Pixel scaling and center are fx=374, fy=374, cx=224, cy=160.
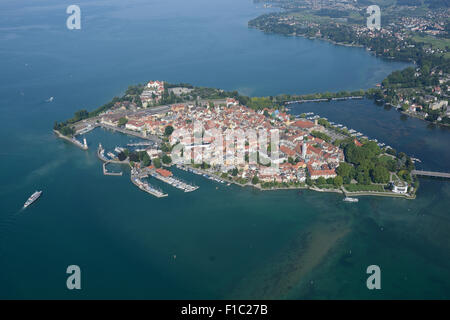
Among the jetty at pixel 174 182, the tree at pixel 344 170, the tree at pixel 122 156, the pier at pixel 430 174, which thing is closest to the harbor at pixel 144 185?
the jetty at pixel 174 182

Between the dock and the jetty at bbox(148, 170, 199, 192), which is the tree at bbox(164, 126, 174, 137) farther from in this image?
the dock

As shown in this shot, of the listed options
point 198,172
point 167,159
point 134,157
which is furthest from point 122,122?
point 198,172

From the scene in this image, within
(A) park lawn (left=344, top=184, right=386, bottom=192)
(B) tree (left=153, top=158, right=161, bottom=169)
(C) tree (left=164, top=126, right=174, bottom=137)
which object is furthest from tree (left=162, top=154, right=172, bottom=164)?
(A) park lawn (left=344, top=184, right=386, bottom=192)

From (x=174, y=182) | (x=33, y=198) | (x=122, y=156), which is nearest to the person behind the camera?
(x=33, y=198)

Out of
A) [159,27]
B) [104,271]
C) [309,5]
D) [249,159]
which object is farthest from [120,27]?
[104,271]

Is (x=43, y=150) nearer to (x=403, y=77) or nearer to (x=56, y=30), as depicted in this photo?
(x=403, y=77)

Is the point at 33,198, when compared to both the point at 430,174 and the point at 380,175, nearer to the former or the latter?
the point at 380,175

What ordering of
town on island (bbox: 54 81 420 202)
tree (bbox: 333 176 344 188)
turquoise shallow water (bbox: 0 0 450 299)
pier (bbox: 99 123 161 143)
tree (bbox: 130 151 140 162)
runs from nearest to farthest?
turquoise shallow water (bbox: 0 0 450 299), tree (bbox: 333 176 344 188), town on island (bbox: 54 81 420 202), tree (bbox: 130 151 140 162), pier (bbox: 99 123 161 143)

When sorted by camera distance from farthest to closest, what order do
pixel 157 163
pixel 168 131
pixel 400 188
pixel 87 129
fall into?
pixel 87 129
pixel 168 131
pixel 157 163
pixel 400 188
